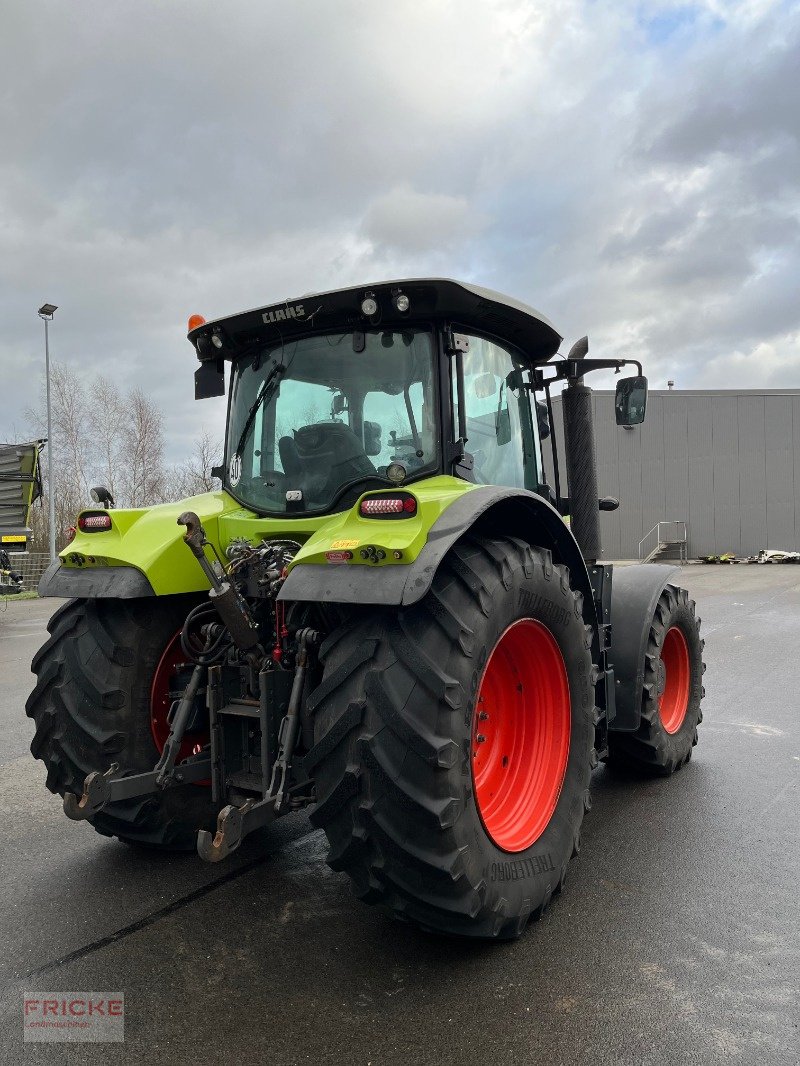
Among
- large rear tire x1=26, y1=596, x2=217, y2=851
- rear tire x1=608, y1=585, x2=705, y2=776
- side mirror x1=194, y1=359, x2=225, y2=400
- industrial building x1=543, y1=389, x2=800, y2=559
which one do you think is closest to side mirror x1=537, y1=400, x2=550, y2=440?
rear tire x1=608, y1=585, x2=705, y2=776

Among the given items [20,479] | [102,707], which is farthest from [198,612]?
[20,479]

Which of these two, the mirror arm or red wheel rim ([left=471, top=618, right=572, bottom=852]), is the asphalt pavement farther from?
the mirror arm

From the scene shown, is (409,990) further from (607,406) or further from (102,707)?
(607,406)

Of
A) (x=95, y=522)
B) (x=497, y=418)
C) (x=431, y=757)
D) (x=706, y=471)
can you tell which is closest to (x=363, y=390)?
(x=497, y=418)

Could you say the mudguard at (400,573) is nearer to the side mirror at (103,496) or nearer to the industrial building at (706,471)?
the side mirror at (103,496)

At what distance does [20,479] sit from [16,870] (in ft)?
35.6

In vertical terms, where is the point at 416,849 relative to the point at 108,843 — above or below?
above

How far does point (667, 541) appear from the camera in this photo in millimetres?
27438

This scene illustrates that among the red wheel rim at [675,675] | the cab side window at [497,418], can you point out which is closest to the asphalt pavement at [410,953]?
the red wheel rim at [675,675]

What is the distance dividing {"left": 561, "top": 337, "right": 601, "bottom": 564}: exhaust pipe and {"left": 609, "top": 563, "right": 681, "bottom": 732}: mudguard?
0.34m

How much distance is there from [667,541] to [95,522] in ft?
85.7

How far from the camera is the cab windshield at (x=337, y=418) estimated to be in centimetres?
334

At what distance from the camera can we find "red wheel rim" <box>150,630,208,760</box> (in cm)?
341

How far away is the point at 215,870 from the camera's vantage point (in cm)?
350
